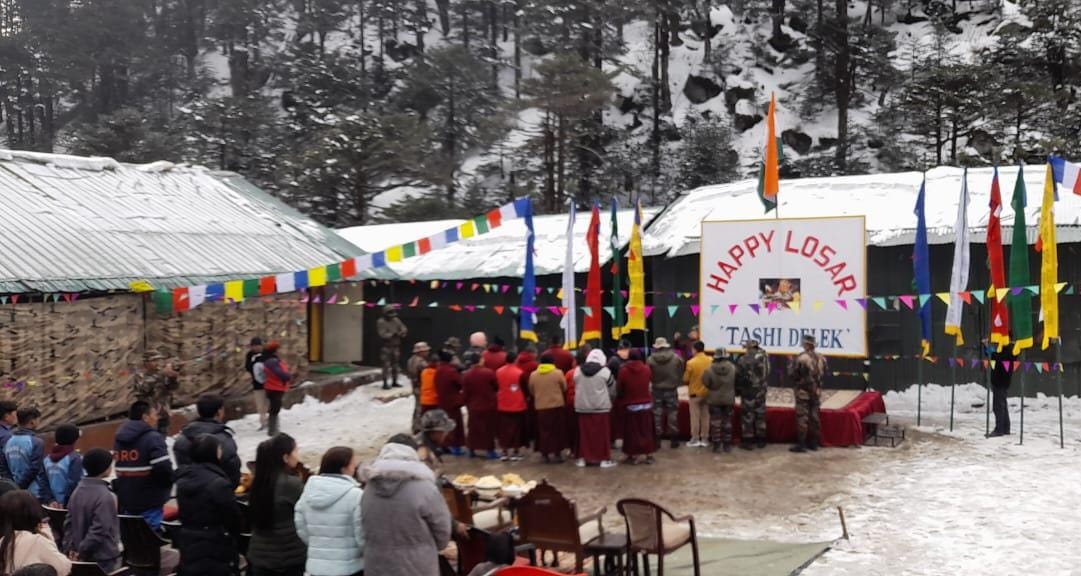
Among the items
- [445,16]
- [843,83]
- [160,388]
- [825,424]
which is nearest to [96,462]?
[160,388]

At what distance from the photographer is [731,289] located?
580 inches

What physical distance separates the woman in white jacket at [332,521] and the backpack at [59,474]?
318 cm

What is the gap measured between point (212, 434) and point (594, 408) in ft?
20.0

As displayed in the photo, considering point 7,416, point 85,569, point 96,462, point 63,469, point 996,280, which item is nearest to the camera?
point 85,569

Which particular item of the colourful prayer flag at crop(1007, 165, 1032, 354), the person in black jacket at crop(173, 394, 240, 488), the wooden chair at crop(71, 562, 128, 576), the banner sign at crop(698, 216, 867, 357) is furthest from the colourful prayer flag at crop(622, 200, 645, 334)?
the wooden chair at crop(71, 562, 128, 576)

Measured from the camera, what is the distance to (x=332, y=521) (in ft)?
17.1

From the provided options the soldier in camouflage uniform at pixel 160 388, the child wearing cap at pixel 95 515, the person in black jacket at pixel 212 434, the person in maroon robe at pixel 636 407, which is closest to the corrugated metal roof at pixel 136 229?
the soldier in camouflage uniform at pixel 160 388

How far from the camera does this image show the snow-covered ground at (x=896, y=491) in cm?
827

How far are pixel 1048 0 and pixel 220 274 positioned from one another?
3519 centimetres

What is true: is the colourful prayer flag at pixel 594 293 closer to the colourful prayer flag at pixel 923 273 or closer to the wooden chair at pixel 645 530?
the colourful prayer flag at pixel 923 273

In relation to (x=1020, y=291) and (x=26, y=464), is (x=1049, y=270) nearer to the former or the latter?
(x=1020, y=291)

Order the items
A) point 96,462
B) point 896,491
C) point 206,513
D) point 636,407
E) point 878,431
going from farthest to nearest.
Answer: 1. point 878,431
2. point 636,407
3. point 896,491
4. point 96,462
5. point 206,513

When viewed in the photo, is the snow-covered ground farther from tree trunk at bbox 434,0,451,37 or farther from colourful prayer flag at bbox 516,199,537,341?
tree trunk at bbox 434,0,451,37

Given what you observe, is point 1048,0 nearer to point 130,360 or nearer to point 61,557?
point 130,360
